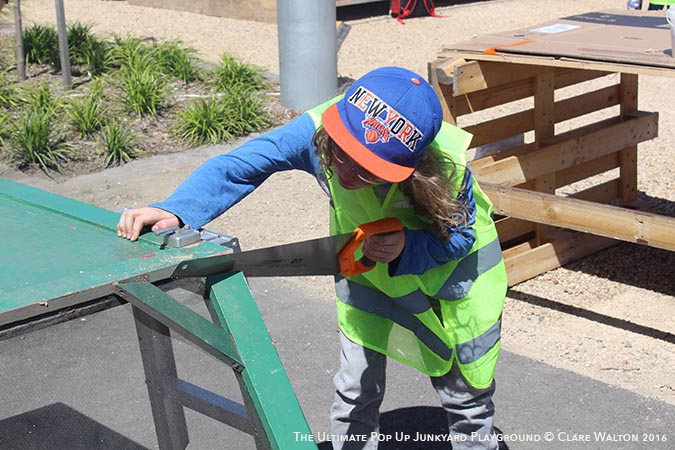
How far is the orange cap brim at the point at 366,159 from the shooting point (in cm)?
228

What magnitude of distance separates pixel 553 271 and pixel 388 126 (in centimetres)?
325

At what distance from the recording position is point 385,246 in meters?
2.49

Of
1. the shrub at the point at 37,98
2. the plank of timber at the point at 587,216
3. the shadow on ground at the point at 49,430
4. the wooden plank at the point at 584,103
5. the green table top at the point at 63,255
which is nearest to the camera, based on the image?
the green table top at the point at 63,255

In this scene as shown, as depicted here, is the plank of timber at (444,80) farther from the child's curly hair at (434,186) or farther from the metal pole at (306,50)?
the metal pole at (306,50)

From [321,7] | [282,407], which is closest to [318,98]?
[321,7]

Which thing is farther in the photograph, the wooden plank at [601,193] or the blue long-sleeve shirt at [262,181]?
the wooden plank at [601,193]

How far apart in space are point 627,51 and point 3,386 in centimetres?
310

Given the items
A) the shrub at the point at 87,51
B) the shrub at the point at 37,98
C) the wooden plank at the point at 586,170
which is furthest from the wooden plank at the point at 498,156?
the shrub at the point at 87,51

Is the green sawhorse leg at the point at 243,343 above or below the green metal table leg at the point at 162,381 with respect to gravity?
above

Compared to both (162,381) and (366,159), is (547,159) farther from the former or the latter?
(162,381)

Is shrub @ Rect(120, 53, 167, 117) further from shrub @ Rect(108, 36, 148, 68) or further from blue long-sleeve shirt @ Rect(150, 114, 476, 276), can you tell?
blue long-sleeve shirt @ Rect(150, 114, 476, 276)

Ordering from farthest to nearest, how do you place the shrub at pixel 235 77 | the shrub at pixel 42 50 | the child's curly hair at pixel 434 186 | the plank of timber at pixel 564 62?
the shrub at pixel 42 50 < the shrub at pixel 235 77 < the plank of timber at pixel 564 62 < the child's curly hair at pixel 434 186

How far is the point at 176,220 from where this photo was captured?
2328 mm

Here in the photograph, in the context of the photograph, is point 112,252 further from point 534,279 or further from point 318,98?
point 318,98
